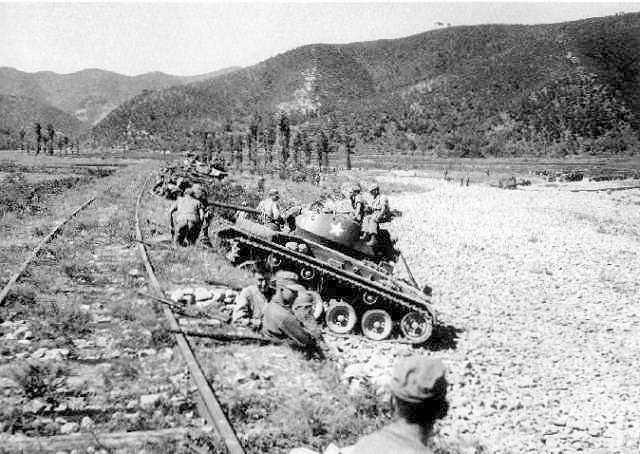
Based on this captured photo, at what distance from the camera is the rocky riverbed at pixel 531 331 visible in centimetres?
636

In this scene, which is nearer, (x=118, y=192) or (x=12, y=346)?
(x=12, y=346)

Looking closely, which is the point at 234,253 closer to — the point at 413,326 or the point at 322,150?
the point at 413,326

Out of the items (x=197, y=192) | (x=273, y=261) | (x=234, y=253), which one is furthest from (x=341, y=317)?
(x=197, y=192)

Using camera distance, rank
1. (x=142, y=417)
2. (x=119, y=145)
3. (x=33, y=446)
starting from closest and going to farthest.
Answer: (x=33, y=446) < (x=142, y=417) < (x=119, y=145)

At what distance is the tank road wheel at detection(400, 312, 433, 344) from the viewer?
27.8 ft

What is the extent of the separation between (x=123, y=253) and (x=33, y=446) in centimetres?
741

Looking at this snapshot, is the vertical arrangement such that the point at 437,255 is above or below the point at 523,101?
below

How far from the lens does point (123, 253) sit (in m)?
11.3

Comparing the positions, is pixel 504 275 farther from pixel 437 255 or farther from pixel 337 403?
pixel 337 403

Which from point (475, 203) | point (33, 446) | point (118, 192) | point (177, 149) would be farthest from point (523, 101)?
point (33, 446)

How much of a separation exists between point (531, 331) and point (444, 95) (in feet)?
335

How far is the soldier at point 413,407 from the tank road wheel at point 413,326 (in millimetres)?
6247

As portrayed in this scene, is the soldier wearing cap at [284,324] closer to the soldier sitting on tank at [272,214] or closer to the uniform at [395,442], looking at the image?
the soldier sitting on tank at [272,214]

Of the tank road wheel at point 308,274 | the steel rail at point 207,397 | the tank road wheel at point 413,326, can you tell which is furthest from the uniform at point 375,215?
the steel rail at point 207,397
